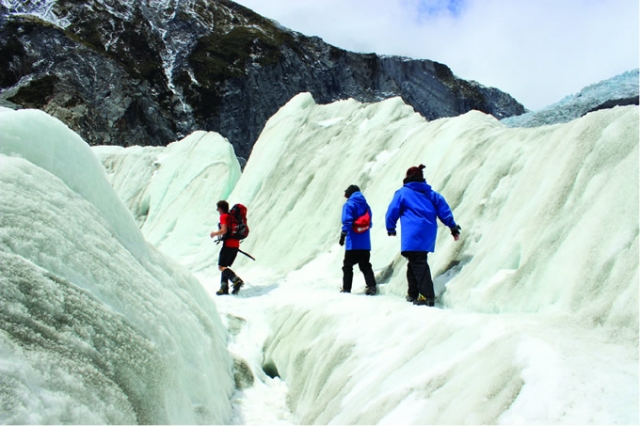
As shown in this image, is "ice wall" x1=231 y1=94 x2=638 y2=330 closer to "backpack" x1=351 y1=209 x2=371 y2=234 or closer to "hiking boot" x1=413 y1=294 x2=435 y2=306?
"hiking boot" x1=413 y1=294 x2=435 y2=306

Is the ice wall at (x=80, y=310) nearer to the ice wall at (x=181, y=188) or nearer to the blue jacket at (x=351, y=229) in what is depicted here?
the blue jacket at (x=351, y=229)

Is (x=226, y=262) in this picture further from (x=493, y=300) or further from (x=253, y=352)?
(x=493, y=300)

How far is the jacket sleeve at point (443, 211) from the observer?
252 inches

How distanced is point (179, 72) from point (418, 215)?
80252 mm

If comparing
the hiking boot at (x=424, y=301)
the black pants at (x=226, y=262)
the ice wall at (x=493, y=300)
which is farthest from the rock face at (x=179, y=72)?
the hiking boot at (x=424, y=301)

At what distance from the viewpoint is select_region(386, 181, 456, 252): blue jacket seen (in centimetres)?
610

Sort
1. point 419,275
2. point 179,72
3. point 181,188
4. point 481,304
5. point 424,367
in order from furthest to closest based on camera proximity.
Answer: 1. point 179,72
2. point 181,188
3. point 419,275
4. point 481,304
5. point 424,367

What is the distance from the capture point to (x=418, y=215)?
6.25m

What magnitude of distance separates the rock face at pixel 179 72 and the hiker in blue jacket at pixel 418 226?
49983 millimetres

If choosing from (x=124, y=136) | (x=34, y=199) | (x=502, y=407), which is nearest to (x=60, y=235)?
(x=34, y=199)

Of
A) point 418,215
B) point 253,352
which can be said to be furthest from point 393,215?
point 253,352

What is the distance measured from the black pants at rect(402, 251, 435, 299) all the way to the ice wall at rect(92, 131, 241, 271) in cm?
845

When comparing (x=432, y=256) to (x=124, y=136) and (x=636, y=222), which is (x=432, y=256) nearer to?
(x=636, y=222)

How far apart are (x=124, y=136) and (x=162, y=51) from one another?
2738 cm
